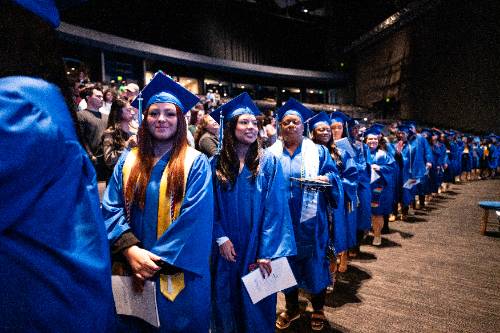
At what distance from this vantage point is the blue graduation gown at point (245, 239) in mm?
2178

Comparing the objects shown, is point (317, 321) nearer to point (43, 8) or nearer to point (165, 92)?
point (165, 92)

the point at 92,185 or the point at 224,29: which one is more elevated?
the point at 224,29

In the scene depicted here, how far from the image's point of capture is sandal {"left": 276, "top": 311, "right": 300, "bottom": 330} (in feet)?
9.72

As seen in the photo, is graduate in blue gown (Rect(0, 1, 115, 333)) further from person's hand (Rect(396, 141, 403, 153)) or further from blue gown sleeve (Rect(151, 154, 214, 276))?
person's hand (Rect(396, 141, 403, 153))

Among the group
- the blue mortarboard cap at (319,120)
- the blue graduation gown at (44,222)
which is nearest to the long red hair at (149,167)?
the blue graduation gown at (44,222)

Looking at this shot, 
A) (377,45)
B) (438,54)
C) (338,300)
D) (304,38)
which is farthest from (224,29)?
(338,300)

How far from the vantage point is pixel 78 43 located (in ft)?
50.4

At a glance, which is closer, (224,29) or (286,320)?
(286,320)

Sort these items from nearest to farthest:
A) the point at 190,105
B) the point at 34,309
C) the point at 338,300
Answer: the point at 34,309, the point at 190,105, the point at 338,300

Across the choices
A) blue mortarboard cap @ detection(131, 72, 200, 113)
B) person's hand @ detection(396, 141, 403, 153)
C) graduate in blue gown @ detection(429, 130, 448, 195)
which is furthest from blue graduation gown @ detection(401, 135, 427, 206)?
blue mortarboard cap @ detection(131, 72, 200, 113)

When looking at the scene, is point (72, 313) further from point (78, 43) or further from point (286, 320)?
point (78, 43)

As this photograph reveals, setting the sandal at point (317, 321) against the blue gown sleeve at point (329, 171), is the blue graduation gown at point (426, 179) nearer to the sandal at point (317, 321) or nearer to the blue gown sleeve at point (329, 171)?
the blue gown sleeve at point (329, 171)

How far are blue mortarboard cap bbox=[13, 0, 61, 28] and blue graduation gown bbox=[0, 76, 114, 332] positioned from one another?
17 cm

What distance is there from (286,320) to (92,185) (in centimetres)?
253
